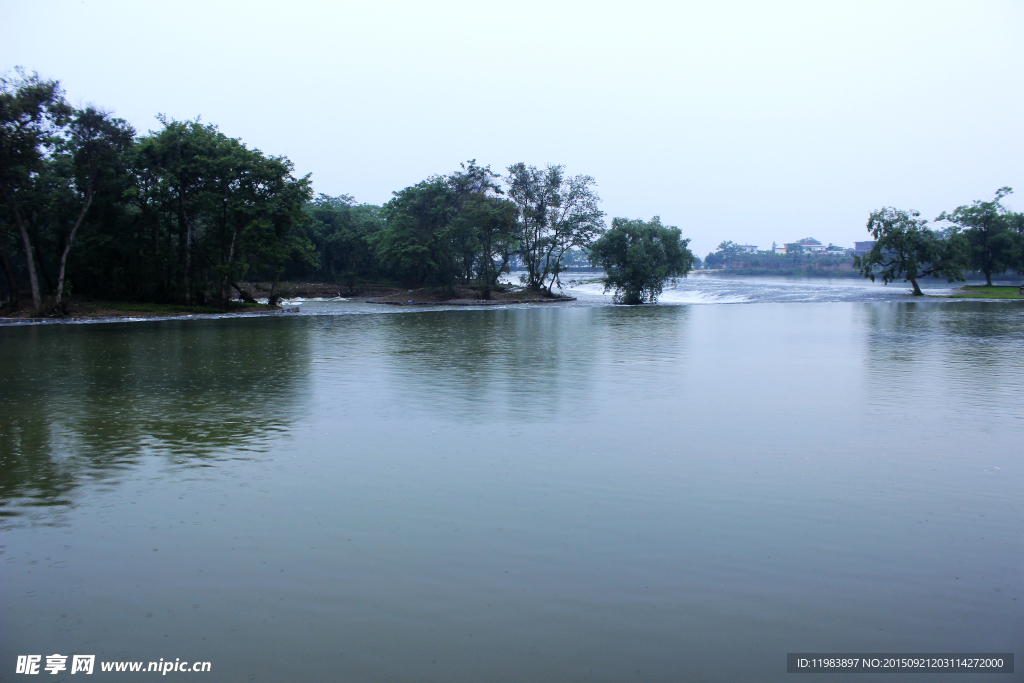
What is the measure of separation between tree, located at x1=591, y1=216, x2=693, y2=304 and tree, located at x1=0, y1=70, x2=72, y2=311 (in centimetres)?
4693

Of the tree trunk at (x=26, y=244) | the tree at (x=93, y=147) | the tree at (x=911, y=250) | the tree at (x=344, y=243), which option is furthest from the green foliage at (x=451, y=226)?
the tree at (x=911, y=250)

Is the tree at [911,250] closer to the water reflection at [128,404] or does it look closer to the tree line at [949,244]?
the tree line at [949,244]

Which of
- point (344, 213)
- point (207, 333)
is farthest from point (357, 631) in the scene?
point (344, 213)

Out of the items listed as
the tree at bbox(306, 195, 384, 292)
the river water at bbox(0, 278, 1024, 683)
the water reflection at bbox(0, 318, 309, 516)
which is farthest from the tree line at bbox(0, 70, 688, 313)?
the river water at bbox(0, 278, 1024, 683)

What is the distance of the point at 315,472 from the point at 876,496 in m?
6.85

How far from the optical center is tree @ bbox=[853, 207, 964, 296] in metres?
68.6

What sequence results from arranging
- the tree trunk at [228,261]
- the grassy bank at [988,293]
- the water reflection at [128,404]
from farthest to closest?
the grassy bank at [988,293] → the tree trunk at [228,261] → the water reflection at [128,404]

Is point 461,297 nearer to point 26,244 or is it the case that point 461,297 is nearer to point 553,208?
point 553,208

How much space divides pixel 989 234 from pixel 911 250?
14.6m

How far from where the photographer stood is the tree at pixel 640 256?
218 ft

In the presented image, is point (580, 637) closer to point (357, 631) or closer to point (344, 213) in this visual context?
point (357, 631)

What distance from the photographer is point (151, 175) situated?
43.6 meters

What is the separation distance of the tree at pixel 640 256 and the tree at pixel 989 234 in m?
31.7

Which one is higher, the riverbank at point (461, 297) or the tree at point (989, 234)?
the tree at point (989, 234)
